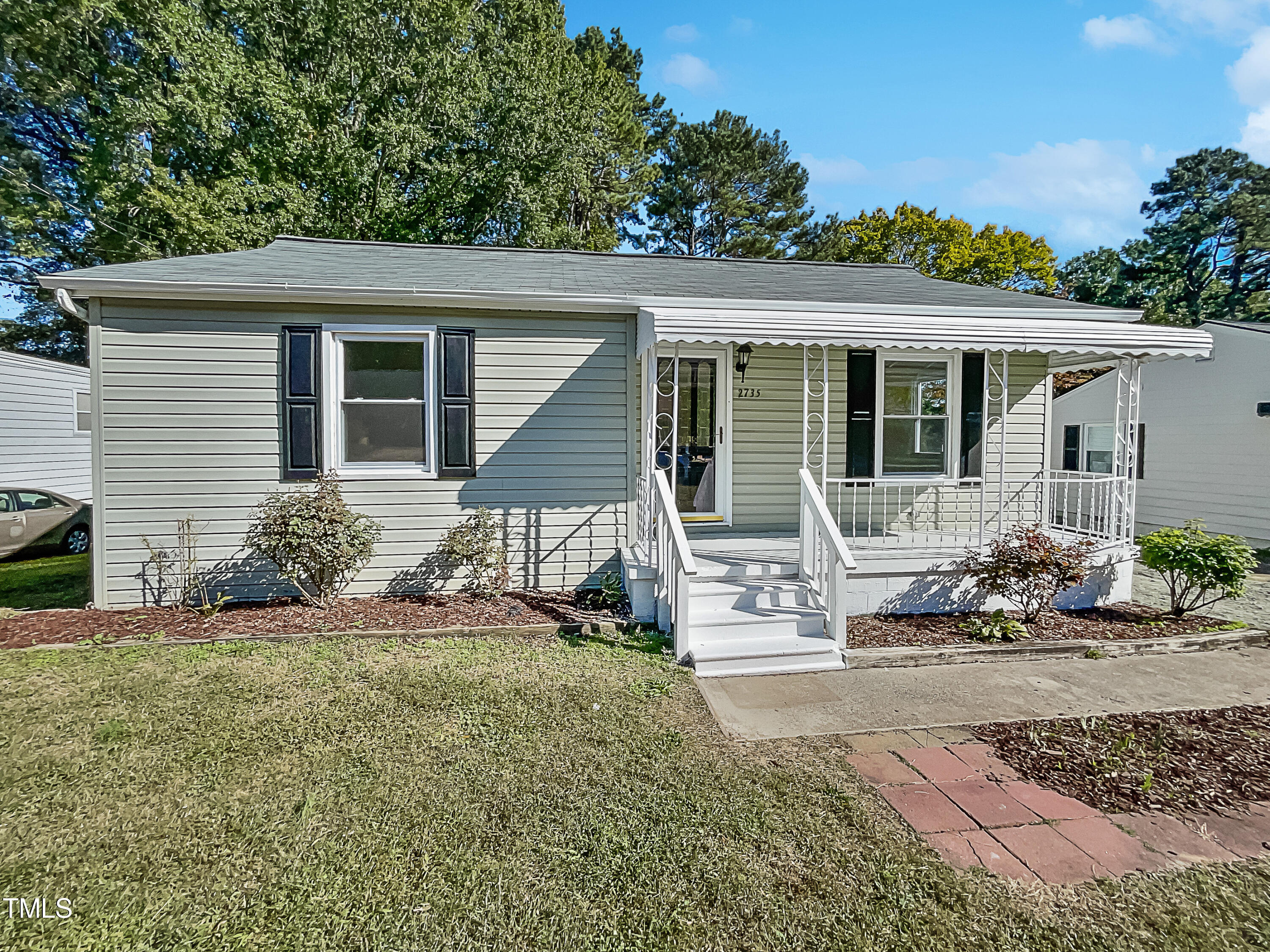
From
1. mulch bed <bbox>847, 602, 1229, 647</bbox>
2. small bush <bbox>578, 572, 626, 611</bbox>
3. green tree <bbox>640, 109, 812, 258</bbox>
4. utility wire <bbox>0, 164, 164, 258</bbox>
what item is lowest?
mulch bed <bbox>847, 602, 1229, 647</bbox>

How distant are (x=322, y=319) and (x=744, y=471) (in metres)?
4.91

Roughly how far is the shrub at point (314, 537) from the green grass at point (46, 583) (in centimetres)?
231

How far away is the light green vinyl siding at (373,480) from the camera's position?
19.9ft

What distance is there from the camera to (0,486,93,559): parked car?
9.45 meters

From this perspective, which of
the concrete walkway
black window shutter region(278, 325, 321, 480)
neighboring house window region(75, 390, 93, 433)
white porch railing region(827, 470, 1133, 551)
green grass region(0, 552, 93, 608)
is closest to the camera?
the concrete walkway

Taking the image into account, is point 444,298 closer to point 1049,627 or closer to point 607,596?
point 607,596

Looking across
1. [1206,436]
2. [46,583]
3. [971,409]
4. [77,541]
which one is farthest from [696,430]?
[77,541]

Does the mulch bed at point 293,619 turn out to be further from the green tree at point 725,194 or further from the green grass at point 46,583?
the green tree at point 725,194

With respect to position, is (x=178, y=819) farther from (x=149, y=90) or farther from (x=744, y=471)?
(x=149, y=90)

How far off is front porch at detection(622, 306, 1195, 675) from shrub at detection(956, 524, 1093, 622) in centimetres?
22

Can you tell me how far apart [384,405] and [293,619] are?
2279mm

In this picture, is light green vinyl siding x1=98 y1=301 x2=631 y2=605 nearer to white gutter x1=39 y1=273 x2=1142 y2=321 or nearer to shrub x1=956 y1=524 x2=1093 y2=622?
white gutter x1=39 y1=273 x2=1142 y2=321

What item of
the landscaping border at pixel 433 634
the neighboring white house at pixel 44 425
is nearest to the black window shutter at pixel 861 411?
the landscaping border at pixel 433 634

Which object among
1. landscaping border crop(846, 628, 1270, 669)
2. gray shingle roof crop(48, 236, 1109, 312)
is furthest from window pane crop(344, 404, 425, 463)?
landscaping border crop(846, 628, 1270, 669)
